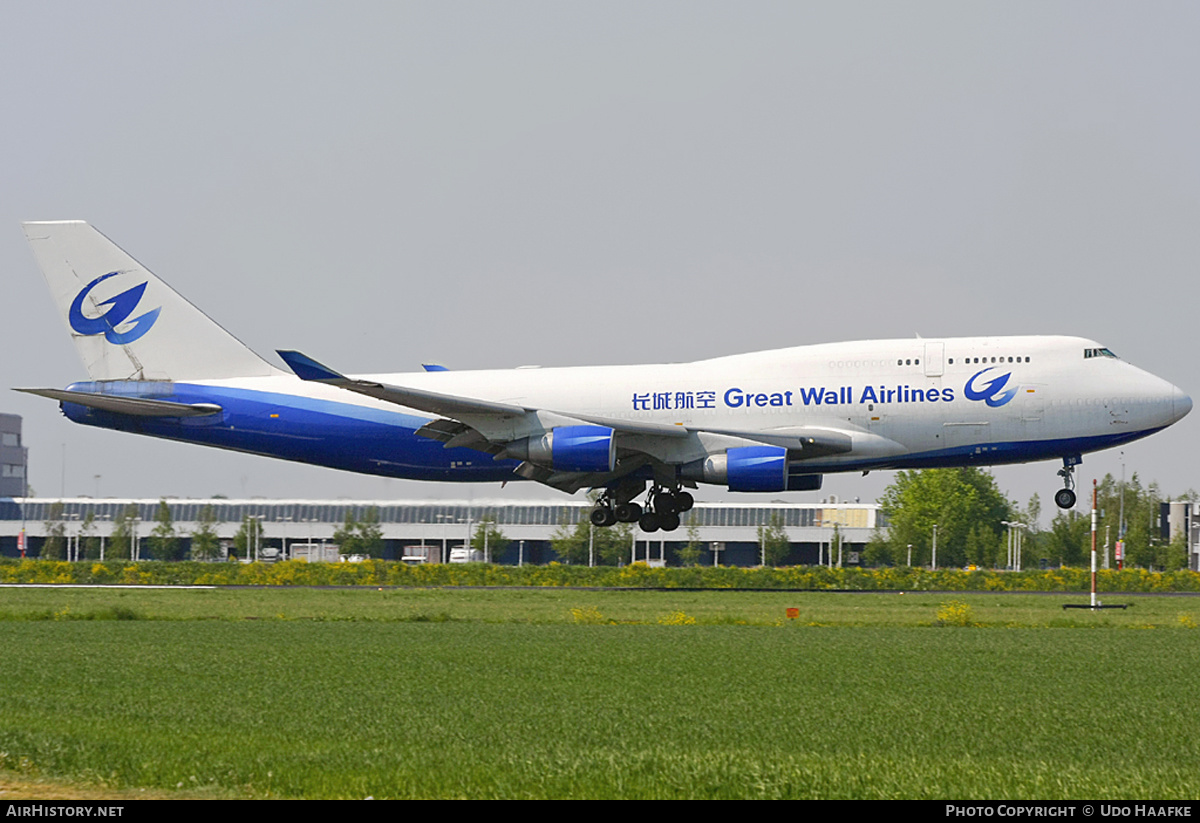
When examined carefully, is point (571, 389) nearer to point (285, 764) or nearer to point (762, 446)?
point (762, 446)

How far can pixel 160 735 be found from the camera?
18141 millimetres

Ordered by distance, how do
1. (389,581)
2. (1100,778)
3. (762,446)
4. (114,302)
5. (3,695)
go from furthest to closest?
(389,581), (114,302), (762,446), (3,695), (1100,778)

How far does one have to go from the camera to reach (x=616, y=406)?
42.7m

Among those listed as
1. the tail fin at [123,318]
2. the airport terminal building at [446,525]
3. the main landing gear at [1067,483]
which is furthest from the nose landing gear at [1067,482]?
the airport terminal building at [446,525]

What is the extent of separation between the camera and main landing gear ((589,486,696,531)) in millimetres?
44719

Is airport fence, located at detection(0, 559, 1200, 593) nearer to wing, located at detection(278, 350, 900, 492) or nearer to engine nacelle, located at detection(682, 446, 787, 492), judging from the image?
wing, located at detection(278, 350, 900, 492)

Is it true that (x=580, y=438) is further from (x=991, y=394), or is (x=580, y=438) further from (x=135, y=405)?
(x=135, y=405)

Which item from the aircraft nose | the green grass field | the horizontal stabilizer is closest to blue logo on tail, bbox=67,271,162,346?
the horizontal stabilizer

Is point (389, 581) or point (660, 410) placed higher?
point (660, 410)

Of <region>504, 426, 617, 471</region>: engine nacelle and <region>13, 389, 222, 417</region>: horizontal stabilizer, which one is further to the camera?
<region>13, 389, 222, 417</region>: horizontal stabilizer

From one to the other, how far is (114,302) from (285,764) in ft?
114

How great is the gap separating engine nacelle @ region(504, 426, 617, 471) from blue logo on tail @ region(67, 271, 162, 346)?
47.4ft

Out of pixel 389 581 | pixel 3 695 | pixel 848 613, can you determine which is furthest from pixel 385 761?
pixel 389 581

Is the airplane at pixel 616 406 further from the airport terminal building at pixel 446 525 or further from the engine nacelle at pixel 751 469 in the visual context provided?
the airport terminal building at pixel 446 525
